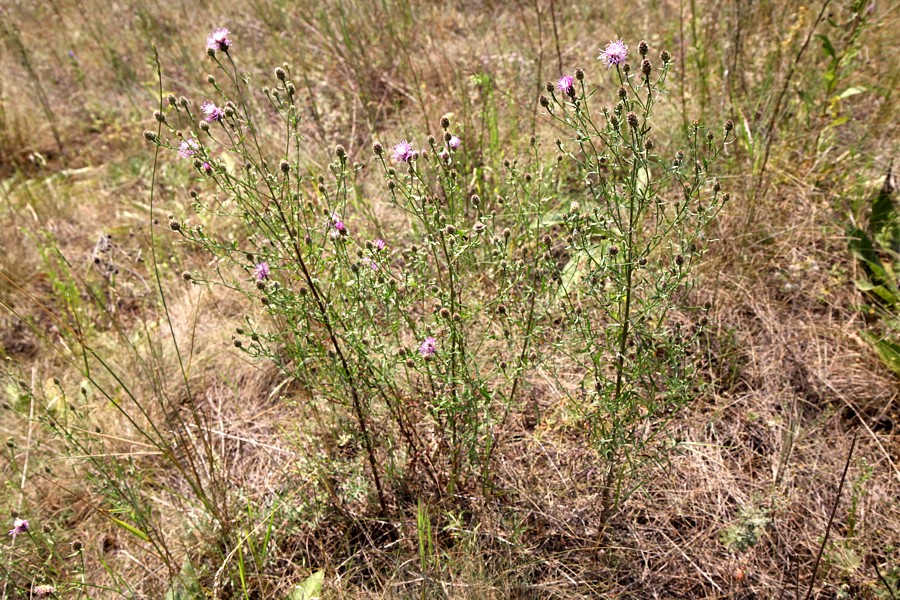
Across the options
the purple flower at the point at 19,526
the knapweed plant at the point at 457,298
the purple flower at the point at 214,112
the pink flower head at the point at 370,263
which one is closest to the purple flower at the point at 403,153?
the knapweed plant at the point at 457,298

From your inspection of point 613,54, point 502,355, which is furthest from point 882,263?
point 613,54

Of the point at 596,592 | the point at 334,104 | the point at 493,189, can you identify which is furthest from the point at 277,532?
the point at 334,104

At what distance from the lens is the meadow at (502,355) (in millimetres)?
1688

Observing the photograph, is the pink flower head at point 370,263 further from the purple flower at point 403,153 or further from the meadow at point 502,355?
the purple flower at point 403,153

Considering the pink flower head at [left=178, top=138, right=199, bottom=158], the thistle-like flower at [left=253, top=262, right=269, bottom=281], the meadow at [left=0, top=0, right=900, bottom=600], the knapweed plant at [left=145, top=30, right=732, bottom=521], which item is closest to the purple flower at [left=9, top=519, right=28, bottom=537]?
the meadow at [left=0, top=0, right=900, bottom=600]

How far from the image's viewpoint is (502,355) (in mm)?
2275

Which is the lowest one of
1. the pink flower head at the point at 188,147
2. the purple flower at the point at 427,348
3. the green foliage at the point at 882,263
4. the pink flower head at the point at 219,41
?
the green foliage at the point at 882,263

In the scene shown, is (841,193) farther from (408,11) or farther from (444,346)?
(408,11)

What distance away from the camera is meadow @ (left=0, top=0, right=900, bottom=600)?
5.54 feet

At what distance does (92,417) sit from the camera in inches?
102

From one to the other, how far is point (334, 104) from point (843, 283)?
3022 mm

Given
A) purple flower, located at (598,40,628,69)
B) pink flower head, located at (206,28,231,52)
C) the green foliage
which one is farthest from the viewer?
the green foliage

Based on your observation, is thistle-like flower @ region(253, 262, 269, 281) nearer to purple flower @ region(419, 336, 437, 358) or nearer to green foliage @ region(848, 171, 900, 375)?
purple flower @ region(419, 336, 437, 358)

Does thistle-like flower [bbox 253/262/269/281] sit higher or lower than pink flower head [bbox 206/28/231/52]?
lower
